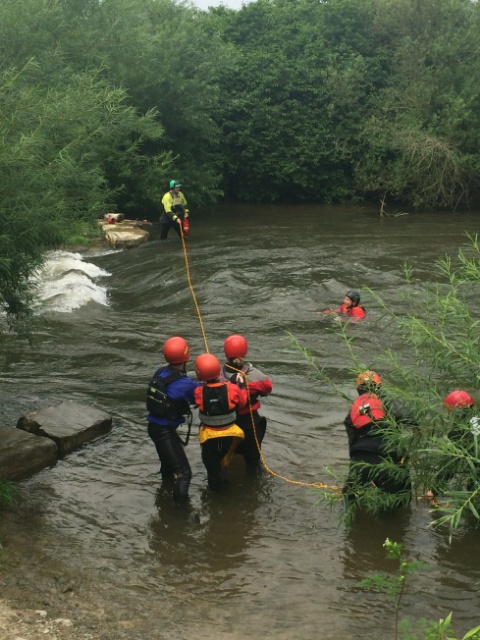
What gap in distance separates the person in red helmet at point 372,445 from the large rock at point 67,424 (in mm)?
3429

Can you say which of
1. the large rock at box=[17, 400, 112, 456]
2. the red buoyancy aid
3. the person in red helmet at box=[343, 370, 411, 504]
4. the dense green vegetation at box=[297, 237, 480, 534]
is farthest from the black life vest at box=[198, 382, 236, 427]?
the large rock at box=[17, 400, 112, 456]

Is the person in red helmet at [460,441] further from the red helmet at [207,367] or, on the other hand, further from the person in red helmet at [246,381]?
the person in red helmet at [246,381]

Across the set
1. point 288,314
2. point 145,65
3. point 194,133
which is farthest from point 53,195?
point 194,133

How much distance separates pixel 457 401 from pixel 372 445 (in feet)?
5.82

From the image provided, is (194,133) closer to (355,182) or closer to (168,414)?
(355,182)

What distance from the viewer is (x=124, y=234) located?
932 inches

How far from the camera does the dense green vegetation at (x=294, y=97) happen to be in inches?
1023

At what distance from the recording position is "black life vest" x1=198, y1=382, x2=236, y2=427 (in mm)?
7473

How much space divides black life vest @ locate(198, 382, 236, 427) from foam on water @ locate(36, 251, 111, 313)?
8.19 metres

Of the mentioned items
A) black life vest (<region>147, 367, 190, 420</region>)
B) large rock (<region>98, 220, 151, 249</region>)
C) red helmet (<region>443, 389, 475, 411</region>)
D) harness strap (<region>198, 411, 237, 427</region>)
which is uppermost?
large rock (<region>98, 220, 151, 249</region>)

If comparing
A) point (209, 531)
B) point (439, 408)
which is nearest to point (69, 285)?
point (209, 531)

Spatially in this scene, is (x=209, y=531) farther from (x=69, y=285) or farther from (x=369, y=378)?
(x=69, y=285)

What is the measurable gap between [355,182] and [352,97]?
11.2ft

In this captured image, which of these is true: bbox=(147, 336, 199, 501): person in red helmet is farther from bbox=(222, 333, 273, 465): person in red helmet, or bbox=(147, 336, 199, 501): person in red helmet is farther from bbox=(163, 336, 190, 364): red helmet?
bbox=(222, 333, 273, 465): person in red helmet
